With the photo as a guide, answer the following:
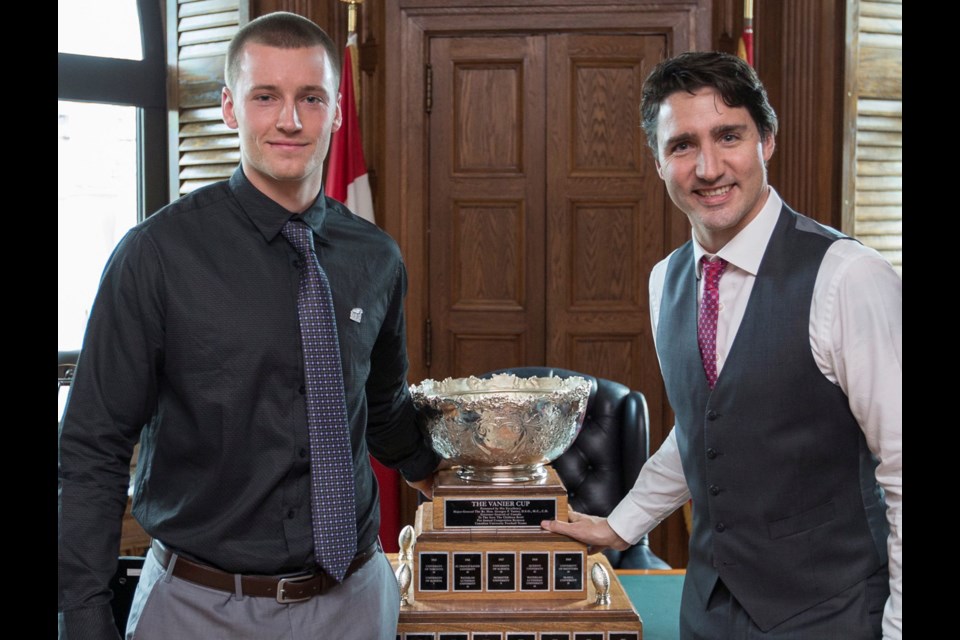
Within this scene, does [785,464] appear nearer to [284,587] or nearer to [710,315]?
[710,315]

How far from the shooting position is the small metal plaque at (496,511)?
5.85 feet

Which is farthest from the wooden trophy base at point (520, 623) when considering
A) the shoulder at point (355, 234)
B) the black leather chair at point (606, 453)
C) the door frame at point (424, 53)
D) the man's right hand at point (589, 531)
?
the door frame at point (424, 53)

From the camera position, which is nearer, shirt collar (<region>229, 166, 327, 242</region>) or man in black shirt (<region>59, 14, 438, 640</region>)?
man in black shirt (<region>59, 14, 438, 640</region>)

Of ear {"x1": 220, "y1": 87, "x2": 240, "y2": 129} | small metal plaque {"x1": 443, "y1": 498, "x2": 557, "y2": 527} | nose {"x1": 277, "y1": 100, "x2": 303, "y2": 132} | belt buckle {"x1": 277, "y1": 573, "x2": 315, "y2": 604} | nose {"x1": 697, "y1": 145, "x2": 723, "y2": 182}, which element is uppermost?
ear {"x1": 220, "y1": 87, "x2": 240, "y2": 129}

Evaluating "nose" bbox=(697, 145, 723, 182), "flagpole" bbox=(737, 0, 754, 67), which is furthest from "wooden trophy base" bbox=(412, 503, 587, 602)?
"flagpole" bbox=(737, 0, 754, 67)

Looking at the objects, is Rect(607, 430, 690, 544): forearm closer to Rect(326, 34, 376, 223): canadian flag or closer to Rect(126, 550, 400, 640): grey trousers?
Rect(126, 550, 400, 640): grey trousers

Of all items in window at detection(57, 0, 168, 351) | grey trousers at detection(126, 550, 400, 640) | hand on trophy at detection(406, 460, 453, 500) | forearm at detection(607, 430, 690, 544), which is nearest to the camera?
grey trousers at detection(126, 550, 400, 640)

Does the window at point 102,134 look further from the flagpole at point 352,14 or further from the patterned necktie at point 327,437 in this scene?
the patterned necktie at point 327,437

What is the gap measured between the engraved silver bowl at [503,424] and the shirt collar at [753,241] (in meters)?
0.41

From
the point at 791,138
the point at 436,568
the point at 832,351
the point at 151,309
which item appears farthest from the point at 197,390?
the point at 791,138

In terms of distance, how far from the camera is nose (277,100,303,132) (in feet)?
4.93

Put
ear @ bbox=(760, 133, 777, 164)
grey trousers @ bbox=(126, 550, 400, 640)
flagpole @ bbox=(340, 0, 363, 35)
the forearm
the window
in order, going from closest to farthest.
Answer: grey trousers @ bbox=(126, 550, 400, 640) < ear @ bbox=(760, 133, 777, 164) < the forearm < the window < flagpole @ bbox=(340, 0, 363, 35)

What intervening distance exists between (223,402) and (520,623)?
26.6 inches

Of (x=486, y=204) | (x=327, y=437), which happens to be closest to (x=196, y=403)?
(x=327, y=437)
